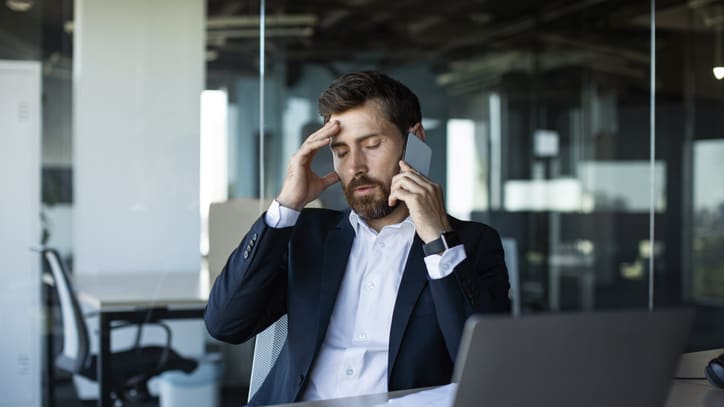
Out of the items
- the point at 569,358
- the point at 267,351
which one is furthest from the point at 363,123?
the point at 569,358

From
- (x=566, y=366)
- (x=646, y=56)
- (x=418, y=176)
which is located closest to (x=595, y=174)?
(x=646, y=56)

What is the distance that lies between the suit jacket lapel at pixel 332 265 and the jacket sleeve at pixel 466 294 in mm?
256

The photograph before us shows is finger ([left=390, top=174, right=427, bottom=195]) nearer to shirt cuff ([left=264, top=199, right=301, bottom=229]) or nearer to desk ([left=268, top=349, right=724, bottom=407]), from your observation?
shirt cuff ([left=264, top=199, right=301, bottom=229])

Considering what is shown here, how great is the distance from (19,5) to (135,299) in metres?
2.10

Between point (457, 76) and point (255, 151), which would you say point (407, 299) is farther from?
point (457, 76)

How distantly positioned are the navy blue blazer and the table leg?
2.22m

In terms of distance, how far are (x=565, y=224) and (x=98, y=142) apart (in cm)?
522

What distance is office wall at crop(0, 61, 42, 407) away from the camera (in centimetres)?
476

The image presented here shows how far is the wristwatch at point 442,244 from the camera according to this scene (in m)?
1.86

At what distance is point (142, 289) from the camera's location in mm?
→ 4531

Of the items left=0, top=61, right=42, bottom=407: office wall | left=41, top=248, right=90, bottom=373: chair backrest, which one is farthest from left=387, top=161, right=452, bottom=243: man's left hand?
left=0, top=61, right=42, bottom=407: office wall

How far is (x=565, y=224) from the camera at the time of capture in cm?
862

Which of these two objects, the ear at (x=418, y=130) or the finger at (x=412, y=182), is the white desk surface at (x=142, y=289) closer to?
the ear at (x=418, y=130)

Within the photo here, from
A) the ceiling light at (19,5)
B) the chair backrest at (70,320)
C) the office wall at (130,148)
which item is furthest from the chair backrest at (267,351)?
the ceiling light at (19,5)
